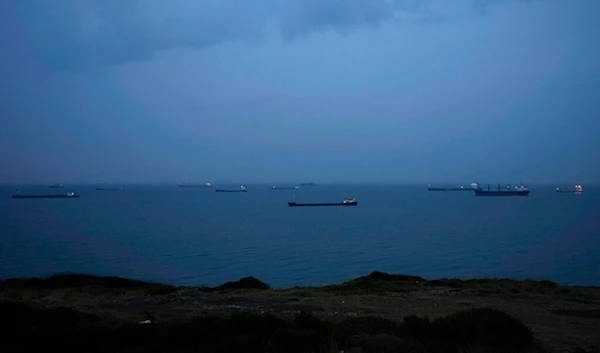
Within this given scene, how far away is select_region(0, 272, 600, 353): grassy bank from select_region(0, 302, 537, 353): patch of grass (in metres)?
0.02

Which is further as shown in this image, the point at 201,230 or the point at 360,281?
the point at 201,230

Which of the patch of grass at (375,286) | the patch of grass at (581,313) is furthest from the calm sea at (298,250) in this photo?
the patch of grass at (581,313)

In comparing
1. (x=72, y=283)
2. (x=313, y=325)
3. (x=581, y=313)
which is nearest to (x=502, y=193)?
(x=72, y=283)

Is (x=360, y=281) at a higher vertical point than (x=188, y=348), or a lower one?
lower

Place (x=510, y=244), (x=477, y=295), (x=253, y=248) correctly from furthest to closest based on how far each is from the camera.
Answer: (x=510, y=244) < (x=253, y=248) < (x=477, y=295)

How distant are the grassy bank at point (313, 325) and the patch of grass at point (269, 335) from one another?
0.02m

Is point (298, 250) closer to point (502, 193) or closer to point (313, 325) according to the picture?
point (313, 325)

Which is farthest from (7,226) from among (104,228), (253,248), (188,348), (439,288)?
(188,348)

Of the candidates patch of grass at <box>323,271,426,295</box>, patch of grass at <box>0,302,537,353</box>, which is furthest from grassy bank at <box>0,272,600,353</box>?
patch of grass at <box>323,271,426,295</box>

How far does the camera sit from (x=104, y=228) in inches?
2704

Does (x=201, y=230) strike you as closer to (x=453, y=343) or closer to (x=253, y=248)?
(x=253, y=248)

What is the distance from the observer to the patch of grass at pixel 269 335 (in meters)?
8.54

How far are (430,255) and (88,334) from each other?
131ft

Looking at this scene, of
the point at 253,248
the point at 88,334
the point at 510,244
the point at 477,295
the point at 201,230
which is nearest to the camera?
the point at 88,334
